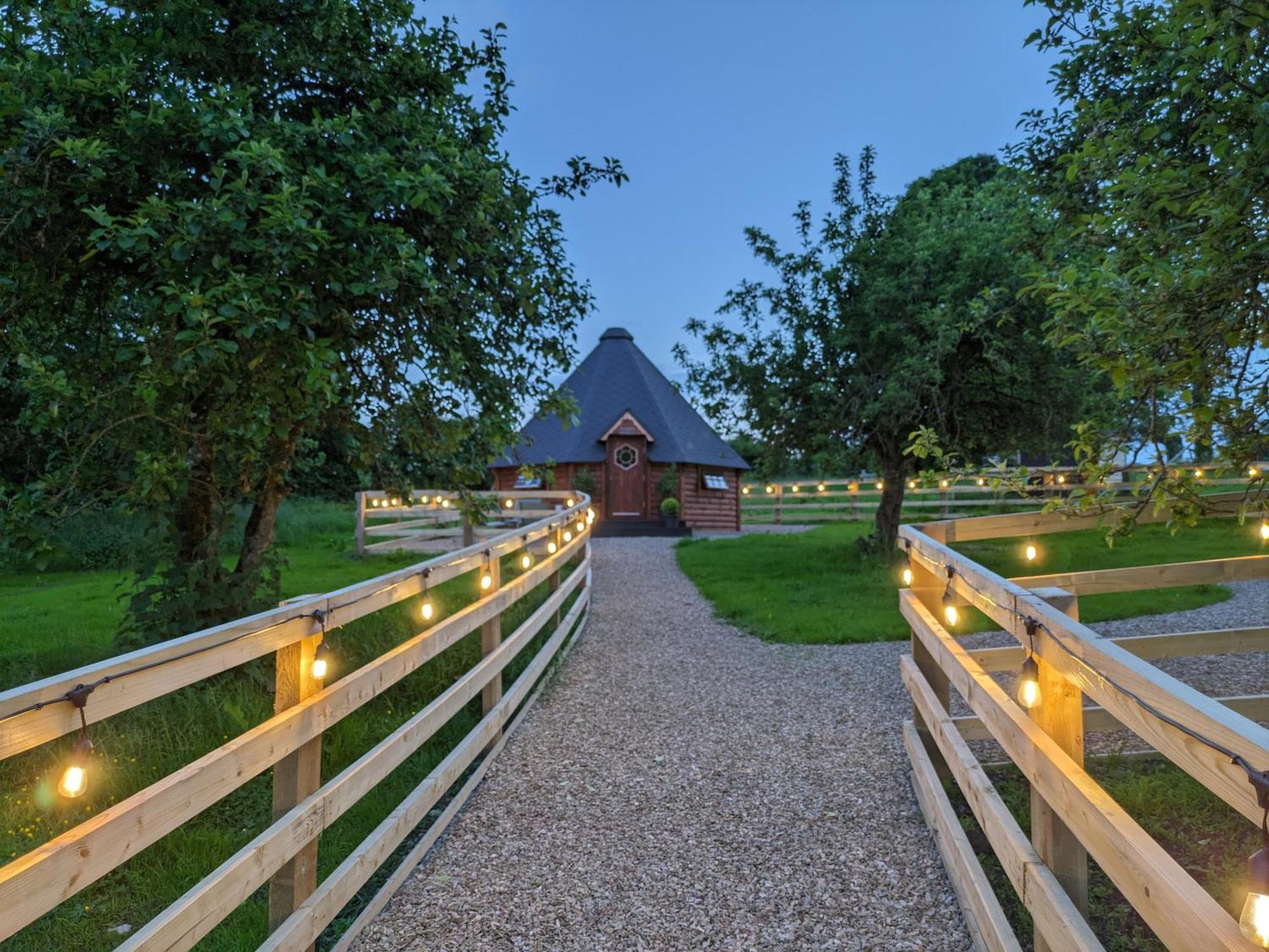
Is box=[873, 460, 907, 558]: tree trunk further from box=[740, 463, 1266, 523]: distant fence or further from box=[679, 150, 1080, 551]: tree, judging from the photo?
box=[740, 463, 1266, 523]: distant fence

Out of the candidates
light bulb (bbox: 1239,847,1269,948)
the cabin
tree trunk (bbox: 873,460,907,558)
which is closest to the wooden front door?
the cabin

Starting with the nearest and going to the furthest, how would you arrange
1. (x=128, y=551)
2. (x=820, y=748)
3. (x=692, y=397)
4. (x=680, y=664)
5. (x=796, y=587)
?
(x=820, y=748) < (x=128, y=551) < (x=680, y=664) < (x=796, y=587) < (x=692, y=397)

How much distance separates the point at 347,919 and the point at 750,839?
189 centimetres

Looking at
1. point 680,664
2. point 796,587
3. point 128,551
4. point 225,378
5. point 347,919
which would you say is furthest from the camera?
point 796,587

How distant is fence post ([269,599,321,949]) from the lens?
104 inches

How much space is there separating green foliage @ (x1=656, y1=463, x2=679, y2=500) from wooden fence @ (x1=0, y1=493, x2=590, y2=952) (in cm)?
1697

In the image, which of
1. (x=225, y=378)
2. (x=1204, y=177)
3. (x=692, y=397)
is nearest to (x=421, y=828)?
(x=225, y=378)

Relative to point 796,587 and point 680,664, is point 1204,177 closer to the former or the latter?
point 680,664

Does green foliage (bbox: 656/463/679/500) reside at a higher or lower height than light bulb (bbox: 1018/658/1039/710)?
higher

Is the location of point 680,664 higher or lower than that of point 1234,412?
lower

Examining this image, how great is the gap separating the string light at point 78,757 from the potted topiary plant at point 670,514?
19351mm

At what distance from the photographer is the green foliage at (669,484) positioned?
21703 millimetres

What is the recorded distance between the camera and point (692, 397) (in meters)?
13.1

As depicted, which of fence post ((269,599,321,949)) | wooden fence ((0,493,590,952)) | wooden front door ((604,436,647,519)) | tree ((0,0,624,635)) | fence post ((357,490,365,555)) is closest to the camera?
wooden fence ((0,493,590,952))
